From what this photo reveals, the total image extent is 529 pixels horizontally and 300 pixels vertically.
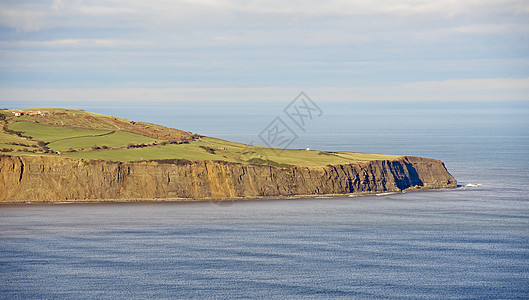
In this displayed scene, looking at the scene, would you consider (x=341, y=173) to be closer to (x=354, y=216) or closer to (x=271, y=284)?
(x=354, y=216)

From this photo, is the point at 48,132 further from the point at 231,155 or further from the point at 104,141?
the point at 231,155

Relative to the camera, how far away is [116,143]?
15162 cm

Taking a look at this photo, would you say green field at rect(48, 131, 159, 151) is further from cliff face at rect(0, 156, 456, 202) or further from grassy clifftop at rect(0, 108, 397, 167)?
cliff face at rect(0, 156, 456, 202)

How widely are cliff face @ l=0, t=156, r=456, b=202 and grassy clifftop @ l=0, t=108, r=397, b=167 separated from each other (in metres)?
3.90

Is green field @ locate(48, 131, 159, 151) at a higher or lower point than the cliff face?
higher

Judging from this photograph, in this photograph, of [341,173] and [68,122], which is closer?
[341,173]

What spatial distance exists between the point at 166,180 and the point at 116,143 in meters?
21.5

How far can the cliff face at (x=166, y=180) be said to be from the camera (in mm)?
130375

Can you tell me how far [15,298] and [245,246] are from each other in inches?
1191

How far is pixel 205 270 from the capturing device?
77500mm

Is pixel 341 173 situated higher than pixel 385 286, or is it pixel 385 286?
pixel 341 173

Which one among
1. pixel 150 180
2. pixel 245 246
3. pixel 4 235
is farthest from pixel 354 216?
pixel 4 235

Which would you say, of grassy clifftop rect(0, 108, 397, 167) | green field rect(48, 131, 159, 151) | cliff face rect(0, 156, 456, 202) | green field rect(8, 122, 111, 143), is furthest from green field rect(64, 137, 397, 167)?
green field rect(8, 122, 111, 143)

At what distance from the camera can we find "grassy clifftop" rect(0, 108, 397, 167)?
466ft
